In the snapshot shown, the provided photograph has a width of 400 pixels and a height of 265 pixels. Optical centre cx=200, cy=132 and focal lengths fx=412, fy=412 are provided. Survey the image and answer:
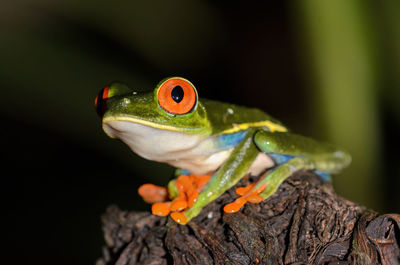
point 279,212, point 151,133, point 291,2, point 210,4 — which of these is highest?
point 210,4

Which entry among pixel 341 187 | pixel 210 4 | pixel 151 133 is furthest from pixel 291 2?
pixel 151 133

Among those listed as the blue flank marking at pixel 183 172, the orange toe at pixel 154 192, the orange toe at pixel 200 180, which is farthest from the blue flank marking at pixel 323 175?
the orange toe at pixel 154 192

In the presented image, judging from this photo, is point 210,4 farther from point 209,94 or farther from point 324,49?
point 324,49

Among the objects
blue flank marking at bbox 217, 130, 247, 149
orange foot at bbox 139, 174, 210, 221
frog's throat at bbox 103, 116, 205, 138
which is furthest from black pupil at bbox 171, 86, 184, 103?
orange foot at bbox 139, 174, 210, 221

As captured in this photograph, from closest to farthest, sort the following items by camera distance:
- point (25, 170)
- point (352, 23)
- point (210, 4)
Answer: point (352, 23)
point (210, 4)
point (25, 170)

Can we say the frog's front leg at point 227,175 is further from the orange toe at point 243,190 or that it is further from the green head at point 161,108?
the green head at point 161,108

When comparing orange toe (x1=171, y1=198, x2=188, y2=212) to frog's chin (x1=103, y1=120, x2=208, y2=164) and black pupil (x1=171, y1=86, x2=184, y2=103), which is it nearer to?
frog's chin (x1=103, y1=120, x2=208, y2=164)
